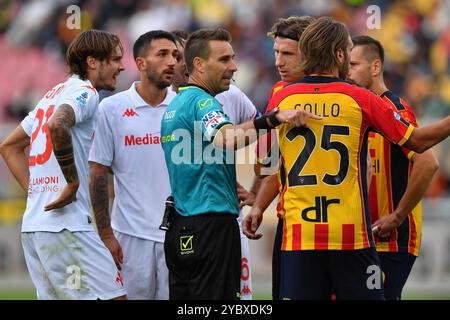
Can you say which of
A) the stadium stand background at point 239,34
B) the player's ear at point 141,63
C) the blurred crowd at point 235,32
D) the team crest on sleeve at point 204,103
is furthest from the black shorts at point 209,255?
the blurred crowd at point 235,32

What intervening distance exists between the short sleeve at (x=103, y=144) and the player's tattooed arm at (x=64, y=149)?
3.51ft

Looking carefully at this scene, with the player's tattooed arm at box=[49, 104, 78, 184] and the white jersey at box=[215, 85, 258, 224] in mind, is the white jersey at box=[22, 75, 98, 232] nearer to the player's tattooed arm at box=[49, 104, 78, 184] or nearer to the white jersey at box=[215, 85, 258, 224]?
the player's tattooed arm at box=[49, 104, 78, 184]

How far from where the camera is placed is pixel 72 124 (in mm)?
6203

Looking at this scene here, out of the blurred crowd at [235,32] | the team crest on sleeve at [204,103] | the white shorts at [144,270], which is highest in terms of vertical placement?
the blurred crowd at [235,32]

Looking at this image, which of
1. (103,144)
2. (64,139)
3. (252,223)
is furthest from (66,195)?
(252,223)

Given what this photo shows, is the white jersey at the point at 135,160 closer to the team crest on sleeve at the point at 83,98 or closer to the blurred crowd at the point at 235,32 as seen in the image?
the team crest on sleeve at the point at 83,98

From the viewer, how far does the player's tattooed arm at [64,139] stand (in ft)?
19.9

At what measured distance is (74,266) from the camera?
6.27m

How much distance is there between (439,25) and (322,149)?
11.1 meters

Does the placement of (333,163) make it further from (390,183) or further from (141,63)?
(141,63)

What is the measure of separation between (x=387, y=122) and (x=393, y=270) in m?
1.75

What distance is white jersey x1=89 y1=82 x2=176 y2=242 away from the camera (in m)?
7.31
